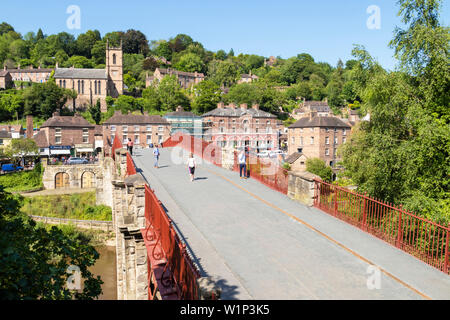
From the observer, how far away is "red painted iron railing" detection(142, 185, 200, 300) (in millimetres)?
5605

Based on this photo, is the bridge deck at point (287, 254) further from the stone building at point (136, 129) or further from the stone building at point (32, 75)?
the stone building at point (32, 75)

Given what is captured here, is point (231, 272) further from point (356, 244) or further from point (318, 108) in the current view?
point (318, 108)

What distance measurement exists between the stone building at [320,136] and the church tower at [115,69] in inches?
2156

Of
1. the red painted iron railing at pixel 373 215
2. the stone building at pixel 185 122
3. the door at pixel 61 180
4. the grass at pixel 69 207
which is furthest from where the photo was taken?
the stone building at pixel 185 122

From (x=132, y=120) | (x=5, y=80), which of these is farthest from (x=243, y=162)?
(x=5, y=80)

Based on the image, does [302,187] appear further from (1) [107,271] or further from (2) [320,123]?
(2) [320,123]

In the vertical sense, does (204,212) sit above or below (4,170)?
above

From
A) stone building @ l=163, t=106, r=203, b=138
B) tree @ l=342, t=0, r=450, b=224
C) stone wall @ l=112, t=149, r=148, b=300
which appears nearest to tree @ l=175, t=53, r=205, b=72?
stone building @ l=163, t=106, r=203, b=138

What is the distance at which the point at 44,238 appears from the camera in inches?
239

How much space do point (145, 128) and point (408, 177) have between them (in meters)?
52.1

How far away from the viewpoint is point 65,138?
2282 inches

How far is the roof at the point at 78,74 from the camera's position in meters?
86.2

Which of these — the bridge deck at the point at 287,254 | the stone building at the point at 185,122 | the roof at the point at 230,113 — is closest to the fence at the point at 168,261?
the bridge deck at the point at 287,254
